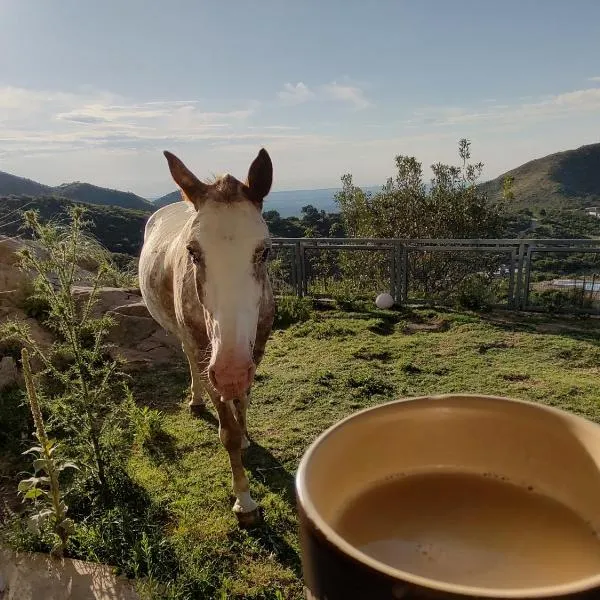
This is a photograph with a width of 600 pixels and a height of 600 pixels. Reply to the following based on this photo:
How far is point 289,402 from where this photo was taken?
485cm

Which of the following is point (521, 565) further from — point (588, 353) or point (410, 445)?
point (588, 353)

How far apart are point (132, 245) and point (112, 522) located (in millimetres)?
20984

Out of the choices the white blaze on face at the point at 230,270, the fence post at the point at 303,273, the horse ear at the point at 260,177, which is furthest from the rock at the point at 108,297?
the white blaze on face at the point at 230,270

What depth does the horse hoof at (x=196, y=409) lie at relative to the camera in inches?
185

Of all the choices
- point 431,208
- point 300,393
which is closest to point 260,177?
point 300,393

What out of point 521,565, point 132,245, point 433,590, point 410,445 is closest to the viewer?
point 433,590

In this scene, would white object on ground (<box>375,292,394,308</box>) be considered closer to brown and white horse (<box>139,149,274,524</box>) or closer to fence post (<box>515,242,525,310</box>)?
fence post (<box>515,242,525,310</box>)

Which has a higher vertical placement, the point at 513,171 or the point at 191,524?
the point at 513,171

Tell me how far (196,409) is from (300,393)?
1068 mm

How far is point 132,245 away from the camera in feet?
73.8

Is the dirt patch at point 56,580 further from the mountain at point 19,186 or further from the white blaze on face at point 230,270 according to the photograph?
the mountain at point 19,186

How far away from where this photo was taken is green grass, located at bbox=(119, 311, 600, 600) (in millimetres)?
2840

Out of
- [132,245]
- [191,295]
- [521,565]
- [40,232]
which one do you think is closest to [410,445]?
[521,565]

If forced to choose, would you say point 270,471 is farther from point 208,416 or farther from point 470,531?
point 470,531
